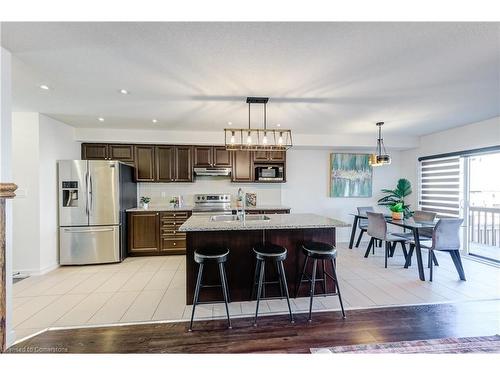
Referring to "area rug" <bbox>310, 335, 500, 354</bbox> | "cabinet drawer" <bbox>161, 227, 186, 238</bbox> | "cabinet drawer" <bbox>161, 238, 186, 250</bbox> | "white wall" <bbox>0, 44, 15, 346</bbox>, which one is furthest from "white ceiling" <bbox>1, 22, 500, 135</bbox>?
"area rug" <bbox>310, 335, 500, 354</bbox>

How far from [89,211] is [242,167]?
9.78ft

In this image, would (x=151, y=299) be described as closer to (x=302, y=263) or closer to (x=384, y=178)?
(x=302, y=263)

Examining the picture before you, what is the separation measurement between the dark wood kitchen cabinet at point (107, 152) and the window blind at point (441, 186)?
259 inches

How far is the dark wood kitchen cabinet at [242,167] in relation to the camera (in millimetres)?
4848

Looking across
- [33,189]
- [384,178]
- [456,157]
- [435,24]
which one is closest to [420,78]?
[435,24]

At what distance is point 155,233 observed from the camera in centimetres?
437

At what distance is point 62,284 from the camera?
3086mm

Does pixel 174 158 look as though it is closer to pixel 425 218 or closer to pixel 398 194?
pixel 425 218

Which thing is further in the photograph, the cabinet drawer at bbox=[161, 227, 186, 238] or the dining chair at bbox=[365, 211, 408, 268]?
the cabinet drawer at bbox=[161, 227, 186, 238]

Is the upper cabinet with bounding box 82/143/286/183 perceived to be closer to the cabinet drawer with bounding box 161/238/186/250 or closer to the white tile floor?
the cabinet drawer with bounding box 161/238/186/250

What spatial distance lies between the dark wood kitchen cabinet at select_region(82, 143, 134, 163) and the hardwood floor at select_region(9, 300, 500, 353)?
3.28 meters

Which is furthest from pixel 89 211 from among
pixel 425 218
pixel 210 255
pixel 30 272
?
pixel 425 218

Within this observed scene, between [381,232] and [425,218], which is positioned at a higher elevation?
[425,218]

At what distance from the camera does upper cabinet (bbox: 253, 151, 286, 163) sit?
193 inches
